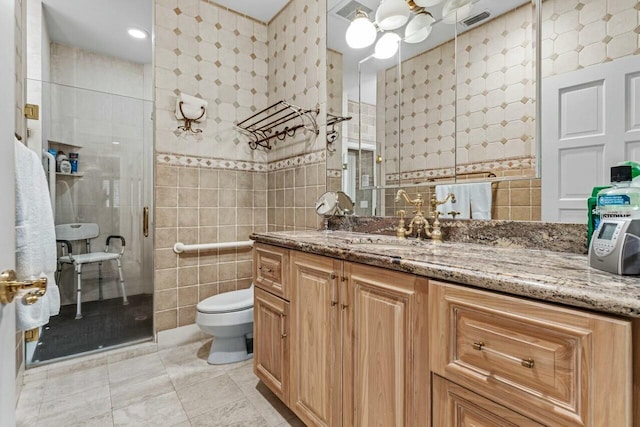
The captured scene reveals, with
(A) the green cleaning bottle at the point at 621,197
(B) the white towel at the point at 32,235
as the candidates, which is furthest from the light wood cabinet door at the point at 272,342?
(A) the green cleaning bottle at the point at 621,197

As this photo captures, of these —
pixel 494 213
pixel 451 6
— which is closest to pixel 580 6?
pixel 451 6

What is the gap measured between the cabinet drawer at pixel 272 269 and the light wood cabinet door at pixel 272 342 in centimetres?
4

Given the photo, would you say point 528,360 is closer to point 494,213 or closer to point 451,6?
point 494,213

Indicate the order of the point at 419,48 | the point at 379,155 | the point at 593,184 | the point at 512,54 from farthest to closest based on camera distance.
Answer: the point at 379,155, the point at 419,48, the point at 512,54, the point at 593,184

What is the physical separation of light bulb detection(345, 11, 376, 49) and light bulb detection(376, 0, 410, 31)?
88mm

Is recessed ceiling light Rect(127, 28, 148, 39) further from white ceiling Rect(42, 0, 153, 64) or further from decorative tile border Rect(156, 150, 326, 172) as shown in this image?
decorative tile border Rect(156, 150, 326, 172)

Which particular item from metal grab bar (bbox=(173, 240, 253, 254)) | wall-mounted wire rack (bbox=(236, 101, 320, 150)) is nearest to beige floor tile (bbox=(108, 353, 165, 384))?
metal grab bar (bbox=(173, 240, 253, 254))

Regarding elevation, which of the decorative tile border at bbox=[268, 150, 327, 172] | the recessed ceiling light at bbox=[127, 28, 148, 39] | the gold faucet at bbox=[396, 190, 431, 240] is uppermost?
the recessed ceiling light at bbox=[127, 28, 148, 39]

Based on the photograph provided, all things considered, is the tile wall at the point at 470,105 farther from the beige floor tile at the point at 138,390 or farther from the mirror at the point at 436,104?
the beige floor tile at the point at 138,390

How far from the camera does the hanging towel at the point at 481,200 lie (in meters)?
1.29

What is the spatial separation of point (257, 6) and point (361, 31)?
1.17 metres

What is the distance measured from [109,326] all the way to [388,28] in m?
2.76

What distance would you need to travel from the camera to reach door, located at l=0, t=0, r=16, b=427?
622 millimetres

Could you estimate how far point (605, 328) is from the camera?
54cm
